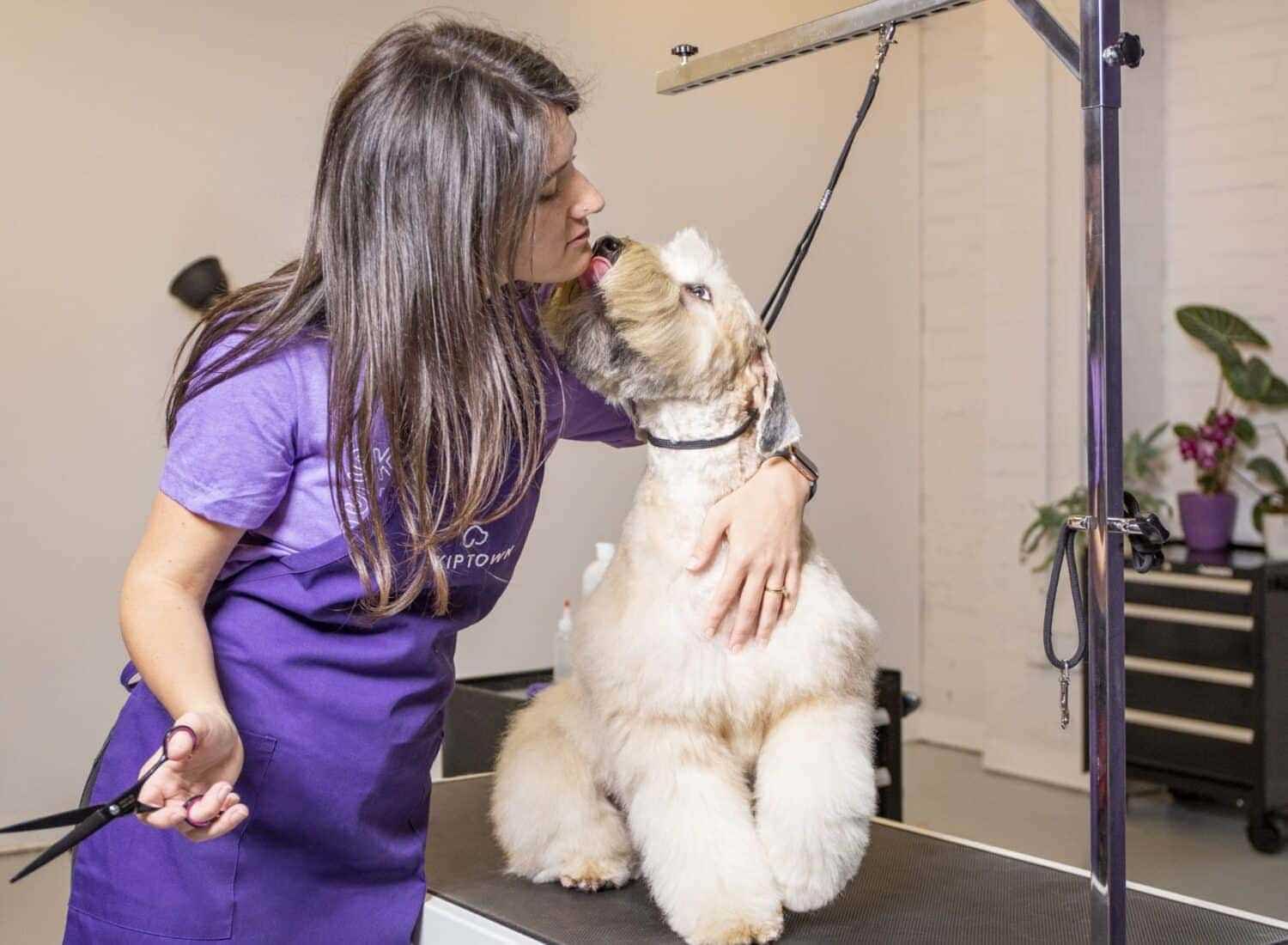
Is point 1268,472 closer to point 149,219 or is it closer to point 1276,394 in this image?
point 1276,394

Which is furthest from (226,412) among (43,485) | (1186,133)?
(1186,133)

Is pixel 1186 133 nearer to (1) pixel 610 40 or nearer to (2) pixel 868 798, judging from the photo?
(1) pixel 610 40

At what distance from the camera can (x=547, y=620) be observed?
15.0 feet

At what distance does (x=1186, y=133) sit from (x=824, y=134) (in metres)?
1.32

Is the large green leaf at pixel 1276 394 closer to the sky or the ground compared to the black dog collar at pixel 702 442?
closer to the sky

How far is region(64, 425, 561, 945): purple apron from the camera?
127 centimetres

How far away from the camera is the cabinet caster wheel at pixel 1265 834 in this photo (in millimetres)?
3895

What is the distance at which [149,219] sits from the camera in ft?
12.5

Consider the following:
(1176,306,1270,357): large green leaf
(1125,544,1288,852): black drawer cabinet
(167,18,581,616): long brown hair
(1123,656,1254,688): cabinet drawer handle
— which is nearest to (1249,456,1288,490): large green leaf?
(1125,544,1288,852): black drawer cabinet

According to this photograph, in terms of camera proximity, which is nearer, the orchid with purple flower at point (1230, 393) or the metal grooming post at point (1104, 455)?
the metal grooming post at point (1104, 455)

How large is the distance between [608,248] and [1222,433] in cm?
348

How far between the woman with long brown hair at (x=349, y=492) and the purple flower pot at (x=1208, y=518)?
11.1 feet

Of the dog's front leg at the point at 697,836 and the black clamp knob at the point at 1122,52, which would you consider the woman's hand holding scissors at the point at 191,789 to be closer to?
the dog's front leg at the point at 697,836

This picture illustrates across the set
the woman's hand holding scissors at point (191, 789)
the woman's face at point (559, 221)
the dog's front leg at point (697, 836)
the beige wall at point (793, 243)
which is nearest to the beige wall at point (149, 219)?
the beige wall at point (793, 243)
